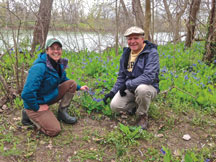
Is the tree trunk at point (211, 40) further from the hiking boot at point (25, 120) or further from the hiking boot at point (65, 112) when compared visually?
the hiking boot at point (25, 120)

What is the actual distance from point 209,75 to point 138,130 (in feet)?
9.06

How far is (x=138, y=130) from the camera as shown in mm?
2379

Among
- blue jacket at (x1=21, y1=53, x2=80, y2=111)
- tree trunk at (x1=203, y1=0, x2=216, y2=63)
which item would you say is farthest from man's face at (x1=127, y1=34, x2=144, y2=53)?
tree trunk at (x1=203, y1=0, x2=216, y2=63)

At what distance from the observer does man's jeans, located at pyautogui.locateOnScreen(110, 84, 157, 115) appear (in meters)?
2.47

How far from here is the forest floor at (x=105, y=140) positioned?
82.7 inches

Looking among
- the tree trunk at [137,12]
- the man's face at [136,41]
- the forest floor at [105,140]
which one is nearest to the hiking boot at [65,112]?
the forest floor at [105,140]

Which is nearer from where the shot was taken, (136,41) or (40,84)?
(40,84)

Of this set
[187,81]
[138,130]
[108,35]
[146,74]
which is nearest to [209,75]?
[187,81]

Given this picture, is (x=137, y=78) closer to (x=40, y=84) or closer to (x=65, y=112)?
(x=65, y=112)

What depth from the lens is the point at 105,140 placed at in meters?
2.35

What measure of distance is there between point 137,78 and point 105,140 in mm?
922

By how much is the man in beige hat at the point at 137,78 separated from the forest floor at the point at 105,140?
0.24 metres

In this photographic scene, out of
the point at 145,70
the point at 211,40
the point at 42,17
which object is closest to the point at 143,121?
the point at 145,70

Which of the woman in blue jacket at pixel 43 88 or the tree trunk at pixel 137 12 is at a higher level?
the tree trunk at pixel 137 12
